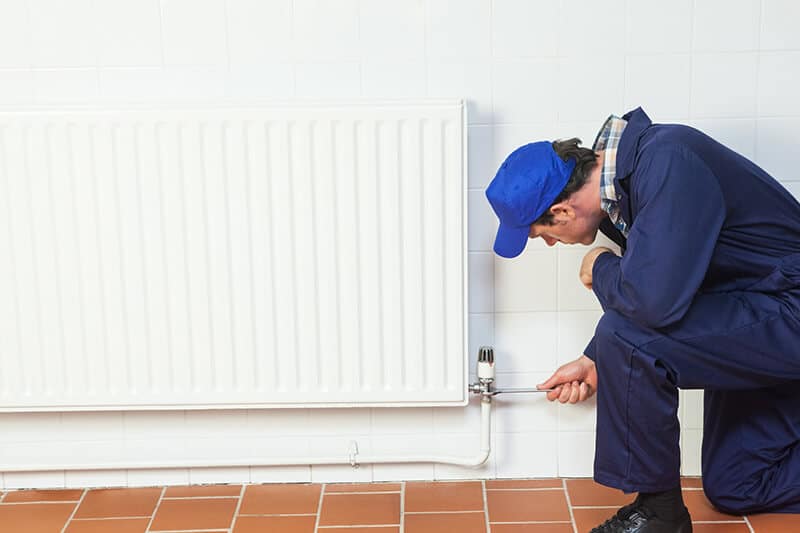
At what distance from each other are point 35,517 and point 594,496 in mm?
1195

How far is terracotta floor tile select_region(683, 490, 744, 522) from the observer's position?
213cm

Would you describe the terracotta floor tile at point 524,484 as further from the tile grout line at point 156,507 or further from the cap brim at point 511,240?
the tile grout line at point 156,507

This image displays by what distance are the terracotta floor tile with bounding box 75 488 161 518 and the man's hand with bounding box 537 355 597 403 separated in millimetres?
895

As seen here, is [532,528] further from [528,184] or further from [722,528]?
[528,184]

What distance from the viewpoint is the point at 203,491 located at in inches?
91.7

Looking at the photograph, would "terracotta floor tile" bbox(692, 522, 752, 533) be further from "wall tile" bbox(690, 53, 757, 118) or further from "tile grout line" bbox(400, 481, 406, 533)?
"wall tile" bbox(690, 53, 757, 118)

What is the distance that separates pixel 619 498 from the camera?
7.37ft

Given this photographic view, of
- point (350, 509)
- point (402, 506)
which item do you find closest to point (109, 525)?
point (350, 509)

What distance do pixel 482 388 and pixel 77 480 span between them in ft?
A: 3.08

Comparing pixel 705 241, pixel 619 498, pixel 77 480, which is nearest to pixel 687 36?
pixel 705 241

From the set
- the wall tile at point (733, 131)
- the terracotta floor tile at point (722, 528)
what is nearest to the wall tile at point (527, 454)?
the terracotta floor tile at point (722, 528)

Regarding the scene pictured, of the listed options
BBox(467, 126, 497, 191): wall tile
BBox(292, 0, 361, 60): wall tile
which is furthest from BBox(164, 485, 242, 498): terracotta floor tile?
BBox(292, 0, 361, 60): wall tile

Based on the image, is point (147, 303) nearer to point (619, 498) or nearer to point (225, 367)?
point (225, 367)

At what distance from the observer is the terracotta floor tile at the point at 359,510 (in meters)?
2.16
